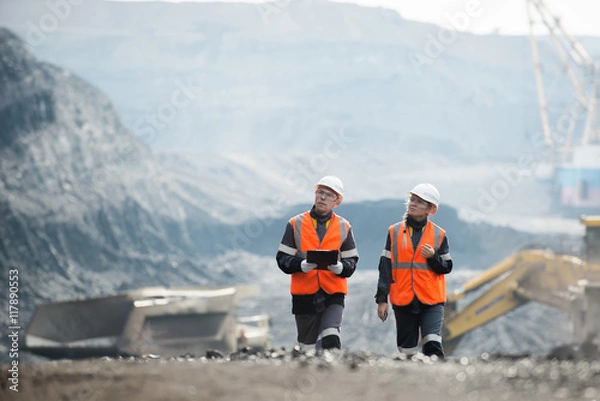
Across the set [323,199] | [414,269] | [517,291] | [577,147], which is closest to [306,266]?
[323,199]

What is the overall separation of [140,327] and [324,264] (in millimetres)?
7539

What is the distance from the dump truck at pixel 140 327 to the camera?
39.6 feet

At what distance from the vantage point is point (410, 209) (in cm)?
491

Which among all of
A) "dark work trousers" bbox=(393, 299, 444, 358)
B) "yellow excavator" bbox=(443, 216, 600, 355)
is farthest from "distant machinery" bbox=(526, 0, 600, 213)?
"dark work trousers" bbox=(393, 299, 444, 358)

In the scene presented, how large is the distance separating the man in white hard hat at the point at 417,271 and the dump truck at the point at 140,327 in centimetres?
703

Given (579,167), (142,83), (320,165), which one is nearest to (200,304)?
(320,165)

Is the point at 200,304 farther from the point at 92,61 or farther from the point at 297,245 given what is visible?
the point at 92,61

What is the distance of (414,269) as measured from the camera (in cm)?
494

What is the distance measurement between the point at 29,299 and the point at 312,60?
172ft

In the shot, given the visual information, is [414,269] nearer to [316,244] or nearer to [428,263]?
[428,263]

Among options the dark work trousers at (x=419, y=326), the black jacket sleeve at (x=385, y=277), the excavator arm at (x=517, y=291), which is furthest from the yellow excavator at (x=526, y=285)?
A: the black jacket sleeve at (x=385, y=277)

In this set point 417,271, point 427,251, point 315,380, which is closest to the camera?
point 315,380

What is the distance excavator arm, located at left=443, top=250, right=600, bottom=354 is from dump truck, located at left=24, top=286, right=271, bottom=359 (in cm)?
275

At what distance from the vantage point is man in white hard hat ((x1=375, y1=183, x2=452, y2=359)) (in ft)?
16.1
